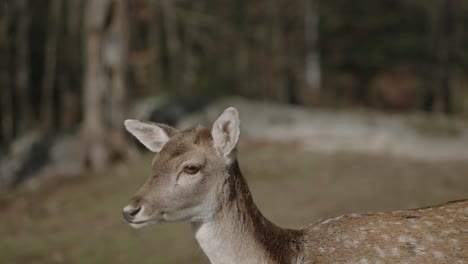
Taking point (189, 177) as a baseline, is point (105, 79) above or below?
below

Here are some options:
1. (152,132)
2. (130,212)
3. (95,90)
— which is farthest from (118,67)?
(130,212)

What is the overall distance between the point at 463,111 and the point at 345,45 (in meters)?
9.13

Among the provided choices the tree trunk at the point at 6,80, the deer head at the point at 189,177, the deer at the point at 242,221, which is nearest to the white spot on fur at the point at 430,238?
the deer at the point at 242,221

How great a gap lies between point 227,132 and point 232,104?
17.7m

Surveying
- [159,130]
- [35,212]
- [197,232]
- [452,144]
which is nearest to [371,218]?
[197,232]

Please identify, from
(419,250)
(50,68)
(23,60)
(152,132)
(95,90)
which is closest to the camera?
(419,250)

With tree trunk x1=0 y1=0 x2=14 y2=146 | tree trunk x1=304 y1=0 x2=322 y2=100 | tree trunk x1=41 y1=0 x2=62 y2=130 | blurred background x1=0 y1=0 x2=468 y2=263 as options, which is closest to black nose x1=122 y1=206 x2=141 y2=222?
blurred background x1=0 y1=0 x2=468 y2=263

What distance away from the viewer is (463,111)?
3192 cm

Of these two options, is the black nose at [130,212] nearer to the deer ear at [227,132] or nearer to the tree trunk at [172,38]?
the deer ear at [227,132]

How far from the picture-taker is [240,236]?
5.05m

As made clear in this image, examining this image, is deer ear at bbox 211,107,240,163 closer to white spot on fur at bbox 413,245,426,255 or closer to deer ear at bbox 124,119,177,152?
deer ear at bbox 124,119,177,152

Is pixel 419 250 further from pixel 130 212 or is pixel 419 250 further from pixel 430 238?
pixel 130 212

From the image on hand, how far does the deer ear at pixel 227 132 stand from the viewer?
16.9 feet

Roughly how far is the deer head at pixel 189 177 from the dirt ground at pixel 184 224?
5.45m
